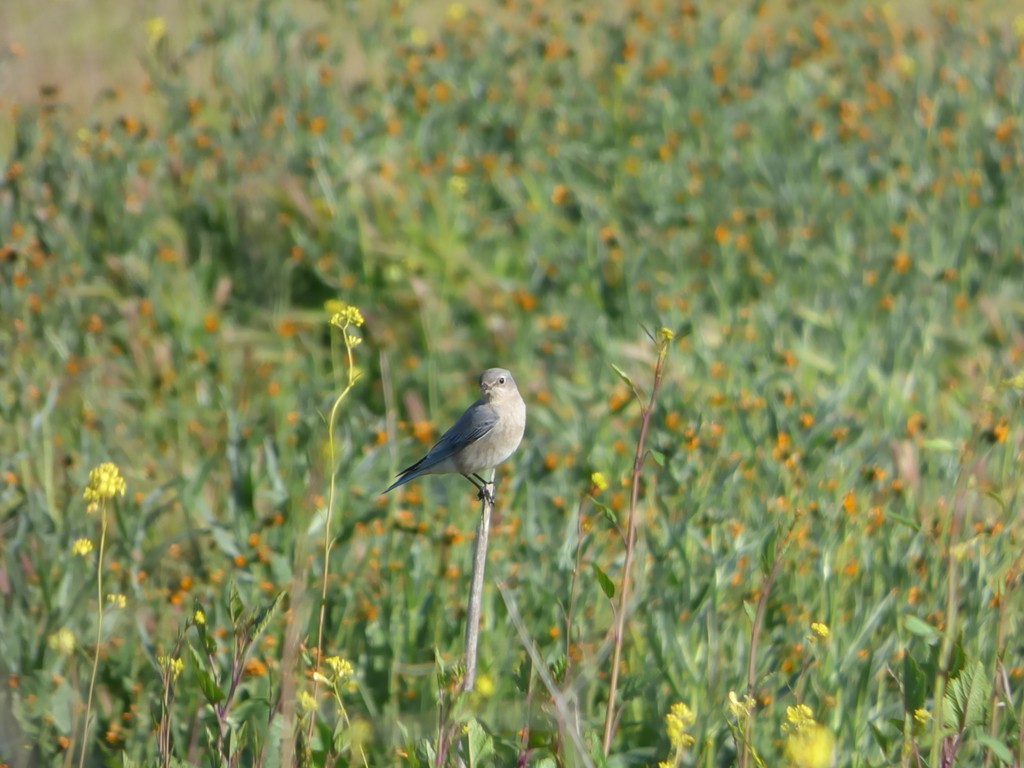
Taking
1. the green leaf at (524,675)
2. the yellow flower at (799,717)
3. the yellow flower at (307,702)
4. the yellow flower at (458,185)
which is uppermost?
the yellow flower at (458,185)

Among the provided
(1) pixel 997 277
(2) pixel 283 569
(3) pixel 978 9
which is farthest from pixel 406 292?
(3) pixel 978 9

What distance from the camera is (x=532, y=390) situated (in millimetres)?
5578

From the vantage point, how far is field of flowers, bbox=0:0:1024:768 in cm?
306

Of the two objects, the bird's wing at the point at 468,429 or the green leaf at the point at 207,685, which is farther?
the bird's wing at the point at 468,429

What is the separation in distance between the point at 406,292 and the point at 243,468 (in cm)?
206

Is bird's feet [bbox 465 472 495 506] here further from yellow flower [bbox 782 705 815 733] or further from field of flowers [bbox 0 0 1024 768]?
yellow flower [bbox 782 705 815 733]

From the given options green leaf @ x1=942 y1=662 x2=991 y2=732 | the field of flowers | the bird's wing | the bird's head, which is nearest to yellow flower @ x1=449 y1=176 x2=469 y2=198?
the field of flowers

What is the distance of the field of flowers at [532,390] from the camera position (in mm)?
3064

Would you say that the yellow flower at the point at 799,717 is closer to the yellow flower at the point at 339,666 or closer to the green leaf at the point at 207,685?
the yellow flower at the point at 339,666

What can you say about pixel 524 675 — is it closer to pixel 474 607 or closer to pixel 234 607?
pixel 474 607

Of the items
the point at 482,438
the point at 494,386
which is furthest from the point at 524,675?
the point at 494,386

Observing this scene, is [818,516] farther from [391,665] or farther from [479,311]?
[479,311]

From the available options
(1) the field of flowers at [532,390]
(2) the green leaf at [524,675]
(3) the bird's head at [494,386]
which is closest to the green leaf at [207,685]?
(1) the field of flowers at [532,390]

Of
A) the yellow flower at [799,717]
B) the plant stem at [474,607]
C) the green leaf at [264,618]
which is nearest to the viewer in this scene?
the yellow flower at [799,717]
